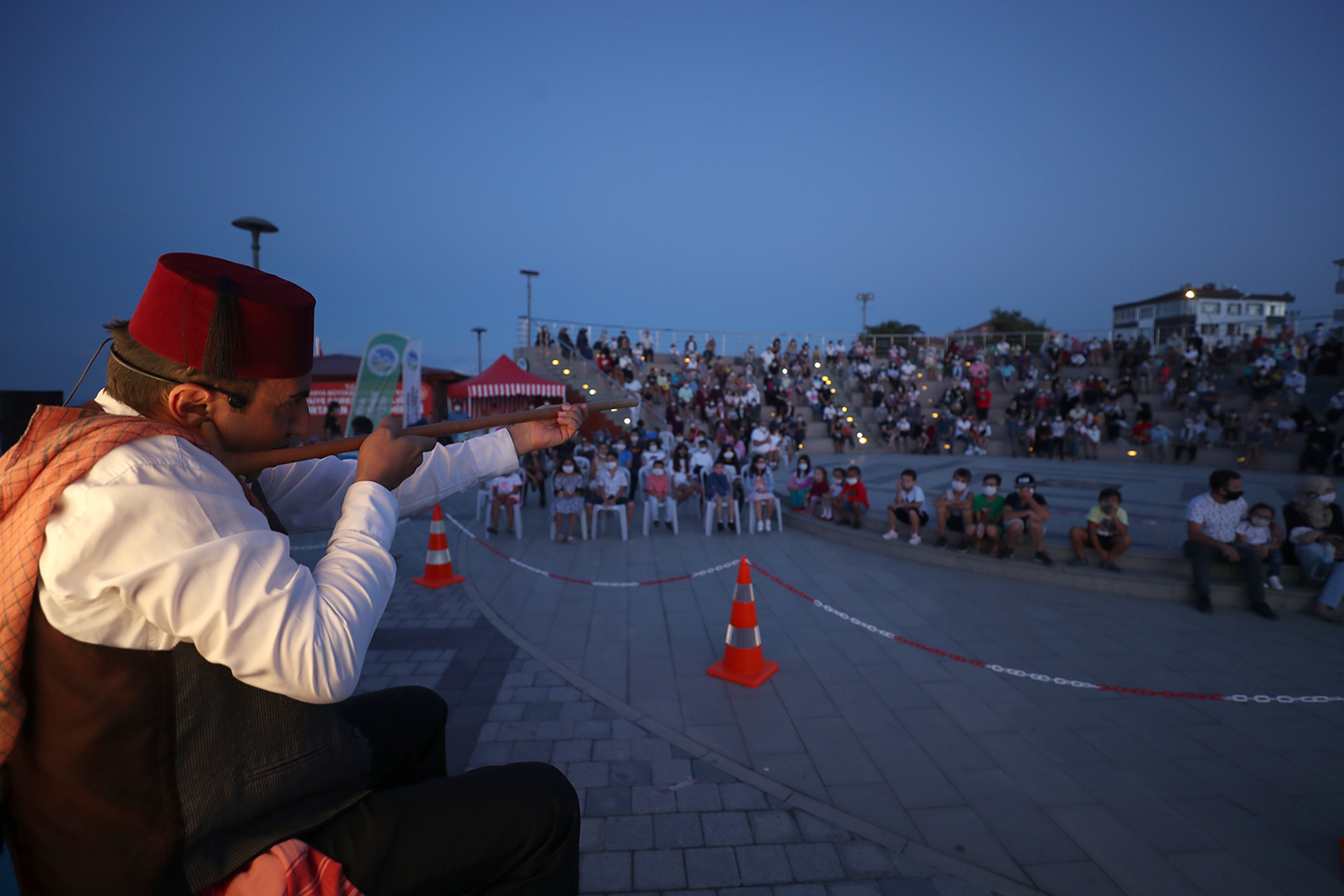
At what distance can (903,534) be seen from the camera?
870 cm

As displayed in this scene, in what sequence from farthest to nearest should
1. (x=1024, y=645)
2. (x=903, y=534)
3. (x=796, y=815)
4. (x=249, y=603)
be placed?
(x=903, y=534) < (x=1024, y=645) < (x=796, y=815) < (x=249, y=603)

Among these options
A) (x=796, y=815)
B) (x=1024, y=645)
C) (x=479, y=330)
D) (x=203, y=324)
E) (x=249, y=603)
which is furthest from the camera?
(x=479, y=330)

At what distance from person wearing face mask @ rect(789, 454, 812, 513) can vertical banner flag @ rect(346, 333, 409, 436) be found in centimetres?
649

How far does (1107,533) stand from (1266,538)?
129 centimetres

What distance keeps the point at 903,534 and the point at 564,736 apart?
6.16 m

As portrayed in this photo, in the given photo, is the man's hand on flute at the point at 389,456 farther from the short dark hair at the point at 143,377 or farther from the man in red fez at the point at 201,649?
the short dark hair at the point at 143,377

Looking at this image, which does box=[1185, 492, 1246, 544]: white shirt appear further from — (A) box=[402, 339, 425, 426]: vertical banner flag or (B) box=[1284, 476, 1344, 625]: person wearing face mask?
(A) box=[402, 339, 425, 426]: vertical banner flag

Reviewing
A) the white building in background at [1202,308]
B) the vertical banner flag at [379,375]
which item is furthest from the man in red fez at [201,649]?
the white building in background at [1202,308]

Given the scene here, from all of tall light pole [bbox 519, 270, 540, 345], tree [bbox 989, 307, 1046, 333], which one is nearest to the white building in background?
tree [bbox 989, 307, 1046, 333]

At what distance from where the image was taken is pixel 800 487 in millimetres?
10461

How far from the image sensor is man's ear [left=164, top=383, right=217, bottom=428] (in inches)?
48.4

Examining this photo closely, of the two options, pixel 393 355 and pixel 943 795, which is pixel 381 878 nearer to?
pixel 943 795

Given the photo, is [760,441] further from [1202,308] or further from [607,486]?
[1202,308]

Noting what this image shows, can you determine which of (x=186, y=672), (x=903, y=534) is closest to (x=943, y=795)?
(x=186, y=672)
